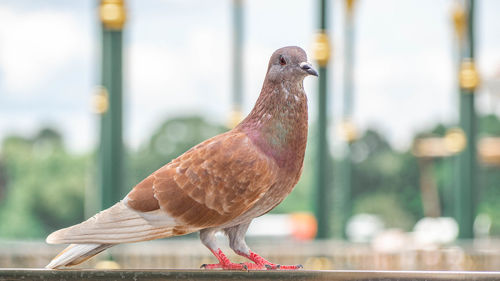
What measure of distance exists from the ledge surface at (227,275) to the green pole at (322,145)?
6.77 m

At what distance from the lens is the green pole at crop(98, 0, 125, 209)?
589 cm

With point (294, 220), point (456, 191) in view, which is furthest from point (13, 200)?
point (456, 191)

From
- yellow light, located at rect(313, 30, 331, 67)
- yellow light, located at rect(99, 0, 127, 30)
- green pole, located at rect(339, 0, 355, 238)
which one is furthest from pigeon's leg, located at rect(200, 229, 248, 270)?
green pole, located at rect(339, 0, 355, 238)

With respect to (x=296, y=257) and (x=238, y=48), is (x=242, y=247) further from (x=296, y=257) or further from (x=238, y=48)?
(x=238, y=48)

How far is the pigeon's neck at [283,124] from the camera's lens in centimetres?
180

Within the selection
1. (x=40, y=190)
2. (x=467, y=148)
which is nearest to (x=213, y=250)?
(x=467, y=148)

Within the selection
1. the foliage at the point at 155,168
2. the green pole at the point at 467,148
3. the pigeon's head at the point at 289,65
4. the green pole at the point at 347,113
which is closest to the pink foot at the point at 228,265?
the pigeon's head at the point at 289,65

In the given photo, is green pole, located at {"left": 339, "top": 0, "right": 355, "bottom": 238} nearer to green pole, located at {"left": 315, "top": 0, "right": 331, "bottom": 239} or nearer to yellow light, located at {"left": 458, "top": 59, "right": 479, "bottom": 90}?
yellow light, located at {"left": 458, "top": 59, "right": 479, "bottom": 90}

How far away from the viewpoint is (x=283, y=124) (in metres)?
1.80

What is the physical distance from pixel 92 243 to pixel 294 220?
2309 centimetres

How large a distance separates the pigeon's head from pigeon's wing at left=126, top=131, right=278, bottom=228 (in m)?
0.18

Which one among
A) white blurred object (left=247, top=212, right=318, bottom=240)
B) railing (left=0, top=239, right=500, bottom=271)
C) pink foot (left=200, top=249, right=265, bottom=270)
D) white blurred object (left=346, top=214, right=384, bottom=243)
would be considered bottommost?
white blurred object (left=346, top=214, right=384, bottom=243)

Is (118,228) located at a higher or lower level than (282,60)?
lower

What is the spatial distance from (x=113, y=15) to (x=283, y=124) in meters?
4.31
